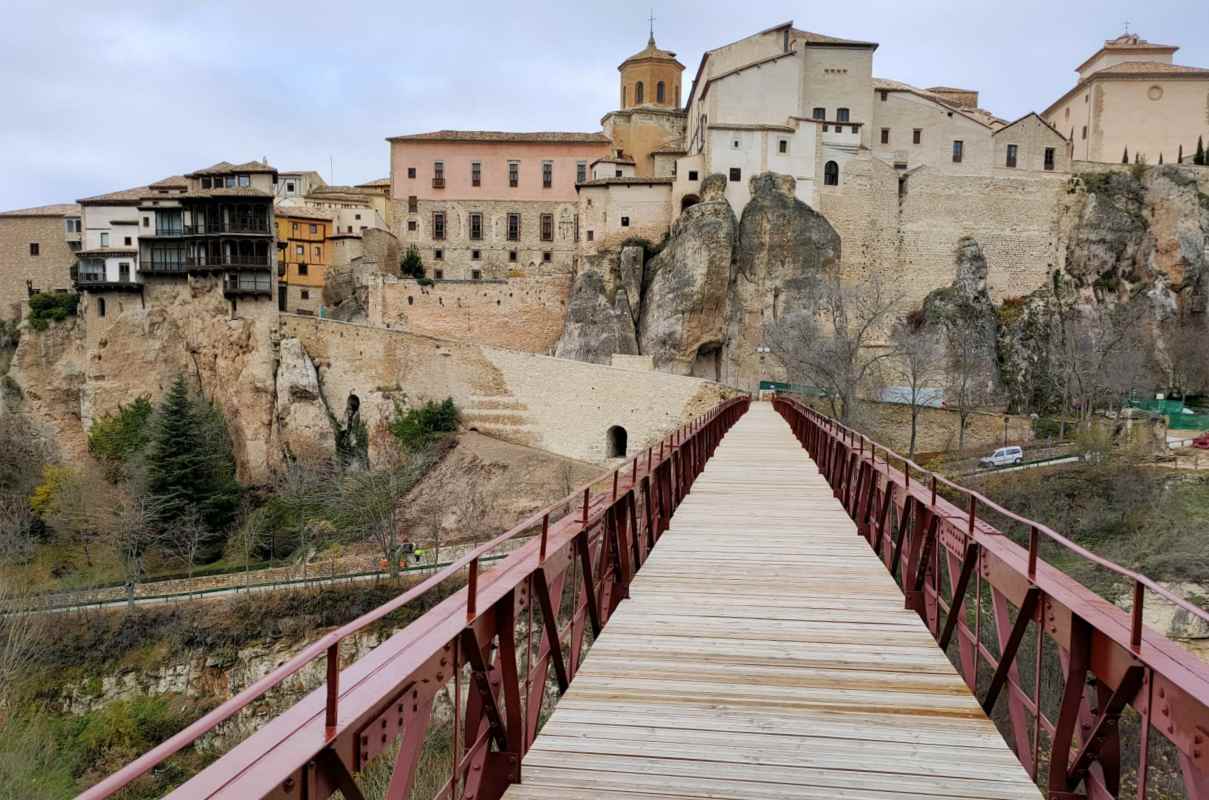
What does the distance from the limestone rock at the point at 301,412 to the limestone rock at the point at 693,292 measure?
16459 mm

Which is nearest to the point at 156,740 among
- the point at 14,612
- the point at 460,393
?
the point at 14,612

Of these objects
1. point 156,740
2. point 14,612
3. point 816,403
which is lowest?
point 156,740

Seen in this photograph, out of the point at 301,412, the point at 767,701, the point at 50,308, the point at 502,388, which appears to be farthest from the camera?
the point at 50,308

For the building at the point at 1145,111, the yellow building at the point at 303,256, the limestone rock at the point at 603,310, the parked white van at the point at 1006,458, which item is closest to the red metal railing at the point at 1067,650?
the parked white van at the point at 1006,458

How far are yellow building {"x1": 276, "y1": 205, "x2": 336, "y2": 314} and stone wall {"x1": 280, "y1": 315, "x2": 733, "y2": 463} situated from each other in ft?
31.8

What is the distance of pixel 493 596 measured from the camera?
3658 millimetres

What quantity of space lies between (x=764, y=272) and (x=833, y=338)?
6.66 m

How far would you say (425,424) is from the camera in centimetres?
3734

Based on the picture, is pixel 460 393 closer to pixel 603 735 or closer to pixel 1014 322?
pixel 1014 322

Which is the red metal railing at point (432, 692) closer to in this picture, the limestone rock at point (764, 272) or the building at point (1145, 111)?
the limestone rock at point (764, 272)

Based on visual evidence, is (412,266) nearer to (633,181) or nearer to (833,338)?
(633,181)

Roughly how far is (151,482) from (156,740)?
15.6 metres

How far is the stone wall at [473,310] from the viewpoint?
4597cm

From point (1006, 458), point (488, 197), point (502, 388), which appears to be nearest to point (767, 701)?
point (1006, 458)
